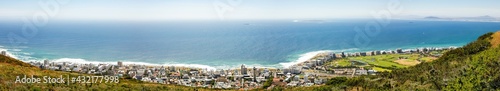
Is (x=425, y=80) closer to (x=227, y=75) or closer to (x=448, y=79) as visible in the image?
(x=448, y=79)

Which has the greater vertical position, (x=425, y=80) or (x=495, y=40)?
(x=495, y=40)

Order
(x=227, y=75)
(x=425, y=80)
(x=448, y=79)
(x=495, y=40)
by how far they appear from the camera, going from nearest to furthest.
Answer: (x=448, y=79), (x=425, y=80), (x=495, y=40), (x=227, y=75)

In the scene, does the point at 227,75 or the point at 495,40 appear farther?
the point at 227,75

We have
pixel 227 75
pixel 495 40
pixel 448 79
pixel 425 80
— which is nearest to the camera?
pixel 448 79

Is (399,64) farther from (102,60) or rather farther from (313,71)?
(102,60)

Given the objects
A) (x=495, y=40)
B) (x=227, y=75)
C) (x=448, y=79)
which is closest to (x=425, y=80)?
(x=448, y=79)

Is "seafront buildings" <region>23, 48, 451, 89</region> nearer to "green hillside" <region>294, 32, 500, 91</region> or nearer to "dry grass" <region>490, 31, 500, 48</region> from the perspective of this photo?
"green hillside" <region>294, 32, 500, 91</region>

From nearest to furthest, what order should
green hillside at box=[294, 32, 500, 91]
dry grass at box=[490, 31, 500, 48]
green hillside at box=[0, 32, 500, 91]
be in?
green hillside at box=[0, 32, 500, 91] < green hillside at box=[294, 32, 500, 91] < dry grass at box=[490, 31, 500, 48]

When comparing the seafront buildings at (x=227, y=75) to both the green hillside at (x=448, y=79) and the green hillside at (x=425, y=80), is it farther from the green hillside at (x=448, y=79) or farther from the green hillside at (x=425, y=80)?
the green hillside at (x=425, y=80)

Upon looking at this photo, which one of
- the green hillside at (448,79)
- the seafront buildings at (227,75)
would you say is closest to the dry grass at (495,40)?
the green hillside at (448,79)

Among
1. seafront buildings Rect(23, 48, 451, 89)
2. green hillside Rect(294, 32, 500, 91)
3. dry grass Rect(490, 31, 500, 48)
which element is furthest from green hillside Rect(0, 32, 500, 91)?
seafront buildings Rect(23, 48, 451, 89)

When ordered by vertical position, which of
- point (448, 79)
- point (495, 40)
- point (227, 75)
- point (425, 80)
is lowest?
point (227, 75)

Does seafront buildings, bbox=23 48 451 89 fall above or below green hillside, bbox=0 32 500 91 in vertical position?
below
